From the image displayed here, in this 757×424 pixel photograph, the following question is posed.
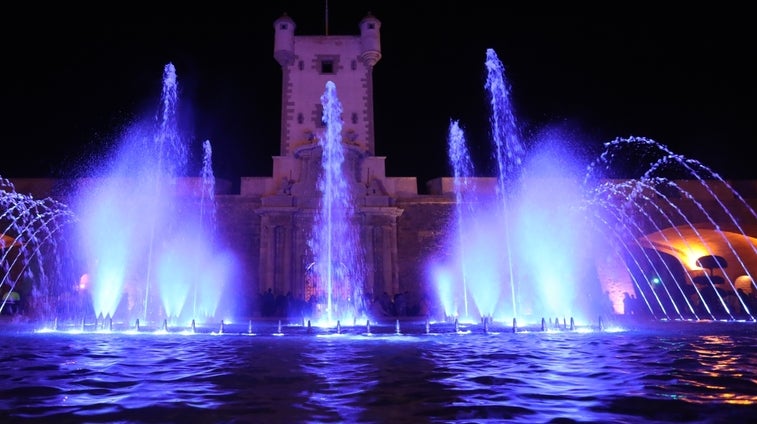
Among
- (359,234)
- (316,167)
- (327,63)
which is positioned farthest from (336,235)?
(327,63)

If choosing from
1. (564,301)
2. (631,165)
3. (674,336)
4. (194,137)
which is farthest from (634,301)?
(194,137)

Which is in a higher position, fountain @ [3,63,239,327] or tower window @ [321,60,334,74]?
tower window @ [321,60,334,74]

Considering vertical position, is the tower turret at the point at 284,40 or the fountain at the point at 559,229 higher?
the tower turret at the point at 284,40

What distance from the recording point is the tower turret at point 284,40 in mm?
24391

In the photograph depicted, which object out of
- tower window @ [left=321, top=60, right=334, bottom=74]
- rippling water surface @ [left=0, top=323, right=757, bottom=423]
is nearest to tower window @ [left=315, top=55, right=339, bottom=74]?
tower window @ [left=321, top=60, right=334, bottom=74]

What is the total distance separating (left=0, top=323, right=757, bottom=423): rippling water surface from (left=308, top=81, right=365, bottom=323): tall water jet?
13409 mm

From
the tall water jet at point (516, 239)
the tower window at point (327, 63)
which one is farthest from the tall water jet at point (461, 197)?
the tower window at point (327, 63)

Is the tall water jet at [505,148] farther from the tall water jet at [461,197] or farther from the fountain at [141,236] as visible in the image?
the fountain at [141,236]

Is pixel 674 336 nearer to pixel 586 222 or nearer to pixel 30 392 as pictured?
pixel 30 392

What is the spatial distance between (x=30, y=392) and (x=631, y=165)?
25.2 m

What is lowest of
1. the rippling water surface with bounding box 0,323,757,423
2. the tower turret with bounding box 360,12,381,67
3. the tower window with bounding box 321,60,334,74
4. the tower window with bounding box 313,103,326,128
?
the rippling water surface with bounding box 0,323,757,423

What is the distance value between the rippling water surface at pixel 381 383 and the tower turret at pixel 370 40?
19936 mm

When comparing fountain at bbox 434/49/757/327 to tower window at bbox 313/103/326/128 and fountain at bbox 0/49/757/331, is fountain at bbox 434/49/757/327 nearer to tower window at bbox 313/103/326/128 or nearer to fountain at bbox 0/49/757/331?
fountain at bbox 0/49/757/331

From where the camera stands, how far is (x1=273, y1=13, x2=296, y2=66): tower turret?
2439 centimetres
